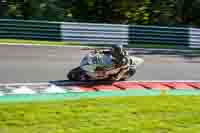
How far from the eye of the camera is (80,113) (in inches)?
419

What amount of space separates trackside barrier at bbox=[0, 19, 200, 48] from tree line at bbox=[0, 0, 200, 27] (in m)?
4.94

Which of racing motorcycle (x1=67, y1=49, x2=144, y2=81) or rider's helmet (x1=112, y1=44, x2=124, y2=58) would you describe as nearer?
racing motorcycle (x1=67, y1=49, x2=144, y2=81)

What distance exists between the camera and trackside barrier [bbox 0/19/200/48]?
23.8 m

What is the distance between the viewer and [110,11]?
→ 32281mm

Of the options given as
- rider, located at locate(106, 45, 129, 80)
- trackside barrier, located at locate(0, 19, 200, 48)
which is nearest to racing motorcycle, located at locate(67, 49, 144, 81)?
rider, located at locate(106, 45, 129, 80)

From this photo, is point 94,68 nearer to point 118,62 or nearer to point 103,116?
point 118,62

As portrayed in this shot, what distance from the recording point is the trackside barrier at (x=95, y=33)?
78.1 feet

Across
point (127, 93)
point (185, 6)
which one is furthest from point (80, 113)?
point (185, 6)

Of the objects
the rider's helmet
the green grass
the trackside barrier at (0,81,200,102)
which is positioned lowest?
the trackside barrier at (0,81,200,102)

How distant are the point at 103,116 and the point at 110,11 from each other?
72.9ft

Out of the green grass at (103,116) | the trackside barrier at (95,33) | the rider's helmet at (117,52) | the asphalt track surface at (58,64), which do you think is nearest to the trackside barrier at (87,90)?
the asphalt track surface at (58,64)

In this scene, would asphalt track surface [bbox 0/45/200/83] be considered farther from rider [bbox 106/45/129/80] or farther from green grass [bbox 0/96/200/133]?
green grass [bbox 0/96/200/133]

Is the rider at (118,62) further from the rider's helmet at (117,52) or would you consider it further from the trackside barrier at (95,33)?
the trackside barrier at (95,33)

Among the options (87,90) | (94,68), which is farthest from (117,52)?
(87,90)
